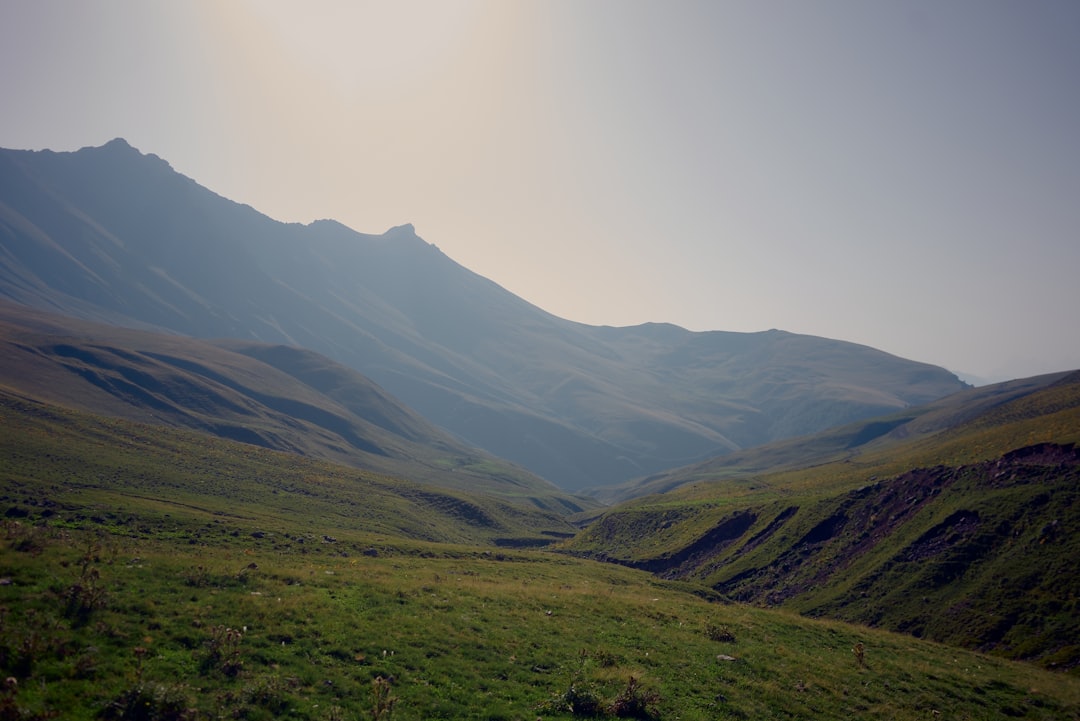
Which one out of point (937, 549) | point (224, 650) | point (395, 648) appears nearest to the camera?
point (224, 650)

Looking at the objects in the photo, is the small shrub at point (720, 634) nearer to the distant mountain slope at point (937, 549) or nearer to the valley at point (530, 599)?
the valley at point (530, 599)

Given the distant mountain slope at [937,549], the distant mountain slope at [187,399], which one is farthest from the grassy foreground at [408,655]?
the distant mountain slope at [187,399]

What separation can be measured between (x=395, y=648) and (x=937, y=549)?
143 feet

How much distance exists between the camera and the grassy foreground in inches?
605

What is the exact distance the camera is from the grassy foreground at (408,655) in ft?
50.4

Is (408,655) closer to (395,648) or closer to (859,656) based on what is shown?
(395,648)

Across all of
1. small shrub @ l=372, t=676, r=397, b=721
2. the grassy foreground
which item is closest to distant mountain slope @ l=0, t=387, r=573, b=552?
the grassy foreground

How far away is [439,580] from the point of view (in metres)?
33.3

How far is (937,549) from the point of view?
146 feet

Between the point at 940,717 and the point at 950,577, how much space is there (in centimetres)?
2500

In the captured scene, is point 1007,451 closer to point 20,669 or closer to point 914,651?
point 914,651

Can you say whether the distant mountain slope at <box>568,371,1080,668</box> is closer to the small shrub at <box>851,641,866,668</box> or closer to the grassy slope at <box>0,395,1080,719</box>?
the grassy slope at <box>0,395,1080,719</box>

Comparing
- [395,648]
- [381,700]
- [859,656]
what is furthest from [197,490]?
[859,656]

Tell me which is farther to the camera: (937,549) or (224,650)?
(937,549)
